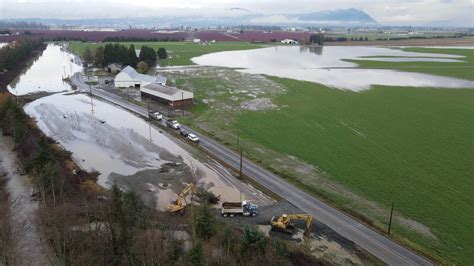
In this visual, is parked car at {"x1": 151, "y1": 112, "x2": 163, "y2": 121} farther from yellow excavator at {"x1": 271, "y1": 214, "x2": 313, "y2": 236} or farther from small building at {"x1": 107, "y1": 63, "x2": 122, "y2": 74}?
small building at {"x1": 107, "y1": 63, "x2": 122, "y2": 74}

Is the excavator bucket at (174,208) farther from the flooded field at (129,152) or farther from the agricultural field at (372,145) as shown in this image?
the agricultural field at (372,145)

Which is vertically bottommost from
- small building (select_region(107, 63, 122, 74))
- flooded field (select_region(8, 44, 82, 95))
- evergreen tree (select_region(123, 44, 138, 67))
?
flooded field (select_region(8, 44, 82, 95))

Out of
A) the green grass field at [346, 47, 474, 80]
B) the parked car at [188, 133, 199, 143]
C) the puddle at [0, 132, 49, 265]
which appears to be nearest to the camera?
the puddle at [0, 132, 49, 265]

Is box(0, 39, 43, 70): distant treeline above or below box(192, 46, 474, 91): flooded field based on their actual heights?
above

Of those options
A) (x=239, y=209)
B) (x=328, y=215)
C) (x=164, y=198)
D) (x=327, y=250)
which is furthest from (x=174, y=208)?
(x=328, y=215)

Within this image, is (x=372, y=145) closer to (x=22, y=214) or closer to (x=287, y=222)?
(x=287, y=222)

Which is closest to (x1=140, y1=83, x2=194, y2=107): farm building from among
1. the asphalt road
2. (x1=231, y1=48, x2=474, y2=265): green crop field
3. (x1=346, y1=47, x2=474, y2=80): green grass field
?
(x1=231, y1=48, x2=474, y2=265): green crop field
